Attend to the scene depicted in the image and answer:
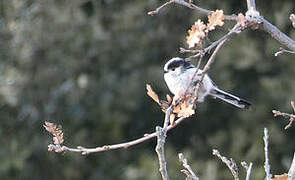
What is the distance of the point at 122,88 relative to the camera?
6.54 meters

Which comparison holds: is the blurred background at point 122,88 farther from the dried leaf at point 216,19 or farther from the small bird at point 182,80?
the dried leaf at point 216,19

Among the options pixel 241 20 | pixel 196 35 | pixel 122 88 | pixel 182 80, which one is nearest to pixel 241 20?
pixel 241 20

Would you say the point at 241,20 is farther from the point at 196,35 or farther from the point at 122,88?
the point at 122,88

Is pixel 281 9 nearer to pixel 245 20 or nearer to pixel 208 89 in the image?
pixel 208 89

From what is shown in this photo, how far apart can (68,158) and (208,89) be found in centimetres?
336

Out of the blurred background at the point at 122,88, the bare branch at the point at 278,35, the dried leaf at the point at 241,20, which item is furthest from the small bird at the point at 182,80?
the blurred background at the point at 122,88

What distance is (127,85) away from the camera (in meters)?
6.55

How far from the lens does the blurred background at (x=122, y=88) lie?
20.0ft

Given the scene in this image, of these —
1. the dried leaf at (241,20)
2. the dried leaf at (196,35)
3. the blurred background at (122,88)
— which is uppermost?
the dried leaf at (241,20)

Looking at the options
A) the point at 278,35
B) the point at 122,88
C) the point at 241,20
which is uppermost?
the point at 241,20

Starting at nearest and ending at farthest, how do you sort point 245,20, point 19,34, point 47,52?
point 245,20
point 19,34
point 47,52

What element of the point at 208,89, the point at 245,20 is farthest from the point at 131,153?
the point at 245,20

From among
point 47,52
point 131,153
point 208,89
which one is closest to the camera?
point 208,89

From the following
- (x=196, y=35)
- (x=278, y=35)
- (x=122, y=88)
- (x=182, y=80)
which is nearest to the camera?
(x=196, y=35)
